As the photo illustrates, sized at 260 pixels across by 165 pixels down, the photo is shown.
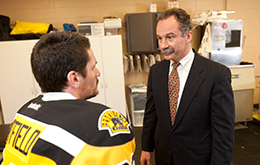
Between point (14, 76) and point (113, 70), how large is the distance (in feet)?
5.50

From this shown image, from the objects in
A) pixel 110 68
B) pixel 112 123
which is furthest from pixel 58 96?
pixel 110 68

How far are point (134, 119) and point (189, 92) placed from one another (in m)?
2.81

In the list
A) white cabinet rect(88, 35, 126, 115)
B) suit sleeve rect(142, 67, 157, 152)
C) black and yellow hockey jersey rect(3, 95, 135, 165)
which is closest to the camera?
black and yellow hockey jersey rect(3, 95, 135, 165)

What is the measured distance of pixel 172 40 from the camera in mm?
1347

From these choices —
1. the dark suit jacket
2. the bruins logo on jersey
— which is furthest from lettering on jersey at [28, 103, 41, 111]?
the dark suit jacket

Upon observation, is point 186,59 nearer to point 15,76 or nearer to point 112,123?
point 112,123

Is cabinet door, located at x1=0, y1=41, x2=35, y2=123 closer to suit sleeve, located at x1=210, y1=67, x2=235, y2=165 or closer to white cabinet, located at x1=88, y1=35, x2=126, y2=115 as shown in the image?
white cabinet, located at x1=88, y1=35, x2=126, y2=115

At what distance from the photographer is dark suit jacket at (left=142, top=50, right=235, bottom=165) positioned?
1.21 meters

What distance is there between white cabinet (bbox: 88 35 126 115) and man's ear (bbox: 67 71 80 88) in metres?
2.87

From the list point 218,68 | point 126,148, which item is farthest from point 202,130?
point 126,148

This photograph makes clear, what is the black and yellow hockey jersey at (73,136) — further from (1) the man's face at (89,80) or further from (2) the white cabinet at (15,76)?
(2) the white cabinet at (15,76)

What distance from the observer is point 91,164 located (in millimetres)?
571

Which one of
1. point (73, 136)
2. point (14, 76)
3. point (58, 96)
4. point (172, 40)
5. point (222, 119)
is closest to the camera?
point (73, 136)

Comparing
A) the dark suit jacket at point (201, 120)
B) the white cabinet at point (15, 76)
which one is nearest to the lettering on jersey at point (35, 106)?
the dark suit jacket at point (201, 120)
